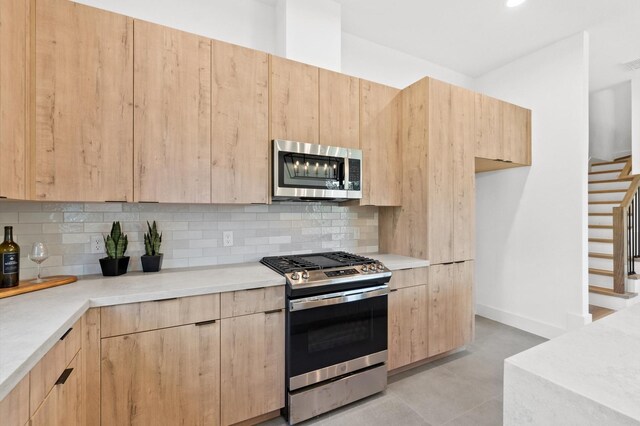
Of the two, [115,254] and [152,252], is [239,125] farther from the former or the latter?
[115,254]

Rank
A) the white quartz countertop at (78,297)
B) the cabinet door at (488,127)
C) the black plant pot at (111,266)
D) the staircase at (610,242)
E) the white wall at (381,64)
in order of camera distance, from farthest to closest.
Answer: the staircase at (610,242) < the white wall at (381,64) < the cabinet door at (488,127) < the black plant pot at (111,266) < the white quartz countertop at (78,297)

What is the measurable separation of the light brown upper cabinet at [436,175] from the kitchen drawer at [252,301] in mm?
1422

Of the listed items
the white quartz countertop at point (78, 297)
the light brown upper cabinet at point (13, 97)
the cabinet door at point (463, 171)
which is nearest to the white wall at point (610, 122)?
the cabinet door at point (463, 171)

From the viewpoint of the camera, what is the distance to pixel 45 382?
1.08m

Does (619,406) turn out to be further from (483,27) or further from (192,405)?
(483,27)

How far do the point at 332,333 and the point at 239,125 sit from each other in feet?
5.38

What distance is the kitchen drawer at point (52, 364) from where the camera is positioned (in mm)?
1000

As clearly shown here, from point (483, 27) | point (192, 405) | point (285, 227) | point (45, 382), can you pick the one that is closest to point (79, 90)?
point (45, 382)

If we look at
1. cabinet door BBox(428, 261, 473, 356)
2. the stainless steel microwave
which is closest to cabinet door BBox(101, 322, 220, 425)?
the stainless steel microwave

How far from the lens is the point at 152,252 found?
2109mm

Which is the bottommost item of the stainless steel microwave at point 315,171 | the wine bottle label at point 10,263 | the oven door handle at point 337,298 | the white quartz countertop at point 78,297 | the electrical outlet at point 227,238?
the oven door handle at point 337,298

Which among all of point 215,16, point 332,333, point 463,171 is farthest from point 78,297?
point 463,171

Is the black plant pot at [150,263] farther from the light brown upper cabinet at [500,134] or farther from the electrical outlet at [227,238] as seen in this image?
the light brown upper cabinet at [500,134]

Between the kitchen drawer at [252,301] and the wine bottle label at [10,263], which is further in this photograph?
the kitchen drawer at [252,301]
